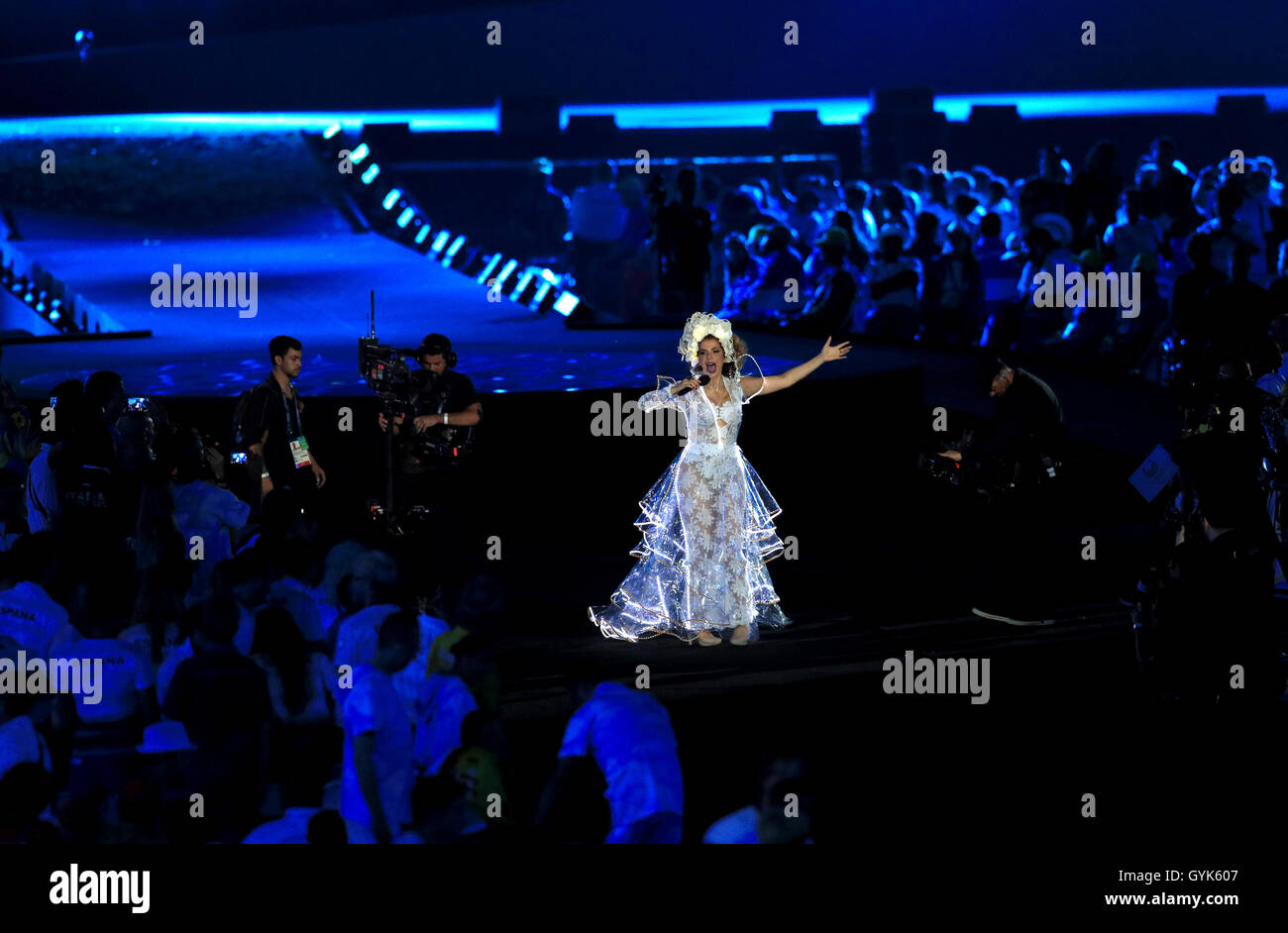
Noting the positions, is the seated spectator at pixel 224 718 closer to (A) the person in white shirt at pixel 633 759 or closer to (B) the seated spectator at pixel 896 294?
(A) the person in white shirt at pixel 633 759

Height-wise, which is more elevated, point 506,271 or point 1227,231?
point 506,271

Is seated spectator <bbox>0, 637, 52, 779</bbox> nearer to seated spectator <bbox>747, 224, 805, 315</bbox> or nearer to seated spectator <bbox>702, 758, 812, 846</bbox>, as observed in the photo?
seated spectator <bbox>702, 758, 812, 846</bbox>

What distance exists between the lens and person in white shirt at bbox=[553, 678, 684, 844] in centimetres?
491

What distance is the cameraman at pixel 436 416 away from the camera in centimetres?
868

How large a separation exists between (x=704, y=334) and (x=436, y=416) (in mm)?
1739

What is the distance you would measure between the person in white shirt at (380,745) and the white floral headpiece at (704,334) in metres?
2.65

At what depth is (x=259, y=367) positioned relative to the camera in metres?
11.5

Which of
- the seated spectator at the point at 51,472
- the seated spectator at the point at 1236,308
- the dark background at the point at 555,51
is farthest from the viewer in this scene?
the dark background at the point at 555,51

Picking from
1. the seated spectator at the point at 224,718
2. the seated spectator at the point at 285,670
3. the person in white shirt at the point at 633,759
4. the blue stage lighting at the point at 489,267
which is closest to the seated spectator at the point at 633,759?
the person in white shirt at the point at 633,759

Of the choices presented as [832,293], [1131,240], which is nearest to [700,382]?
[832,293]

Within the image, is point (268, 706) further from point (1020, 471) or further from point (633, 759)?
point (1020, 471)

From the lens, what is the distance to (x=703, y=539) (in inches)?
300

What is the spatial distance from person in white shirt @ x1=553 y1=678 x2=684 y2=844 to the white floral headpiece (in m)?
2.77
